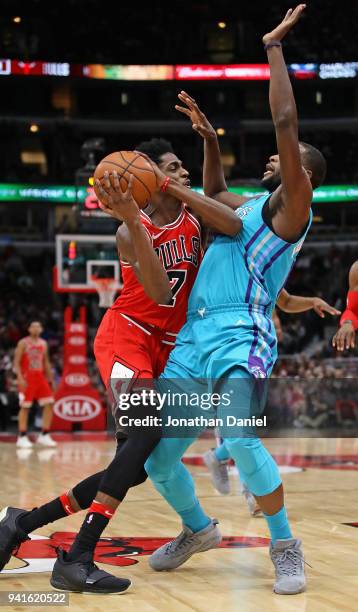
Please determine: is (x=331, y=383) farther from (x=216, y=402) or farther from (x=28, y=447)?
(x=216, y=402)

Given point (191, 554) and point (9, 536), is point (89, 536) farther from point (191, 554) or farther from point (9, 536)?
point (191, 554)

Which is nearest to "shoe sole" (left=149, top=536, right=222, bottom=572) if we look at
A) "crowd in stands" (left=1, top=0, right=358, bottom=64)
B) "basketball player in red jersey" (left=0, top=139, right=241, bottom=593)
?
"basketball player in red jersey" (left=0, top=139, right=241, bottom=593)

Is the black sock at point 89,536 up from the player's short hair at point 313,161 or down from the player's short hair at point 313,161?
down

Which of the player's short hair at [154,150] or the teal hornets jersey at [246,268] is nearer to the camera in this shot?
the teal hornets jersey at [246,268]

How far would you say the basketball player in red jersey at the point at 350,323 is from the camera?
18.4 feet

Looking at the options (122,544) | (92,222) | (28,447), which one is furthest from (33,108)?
(122,544)

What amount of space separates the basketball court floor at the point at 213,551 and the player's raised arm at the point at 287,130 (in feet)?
5.14

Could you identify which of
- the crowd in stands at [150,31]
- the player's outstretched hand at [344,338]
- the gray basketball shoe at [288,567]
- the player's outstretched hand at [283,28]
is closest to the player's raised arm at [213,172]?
the player's outstretched hand at [283,28]

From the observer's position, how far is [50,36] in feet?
105

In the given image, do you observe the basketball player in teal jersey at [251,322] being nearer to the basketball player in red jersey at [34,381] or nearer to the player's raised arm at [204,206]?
the player's raised arm at [204,206]

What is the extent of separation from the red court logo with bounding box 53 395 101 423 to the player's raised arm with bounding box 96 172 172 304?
39.1ft

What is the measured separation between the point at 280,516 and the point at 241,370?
649 mm

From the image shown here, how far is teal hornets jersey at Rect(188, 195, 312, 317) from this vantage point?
403 cm

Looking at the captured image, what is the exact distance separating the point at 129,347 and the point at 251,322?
0.61 metres
